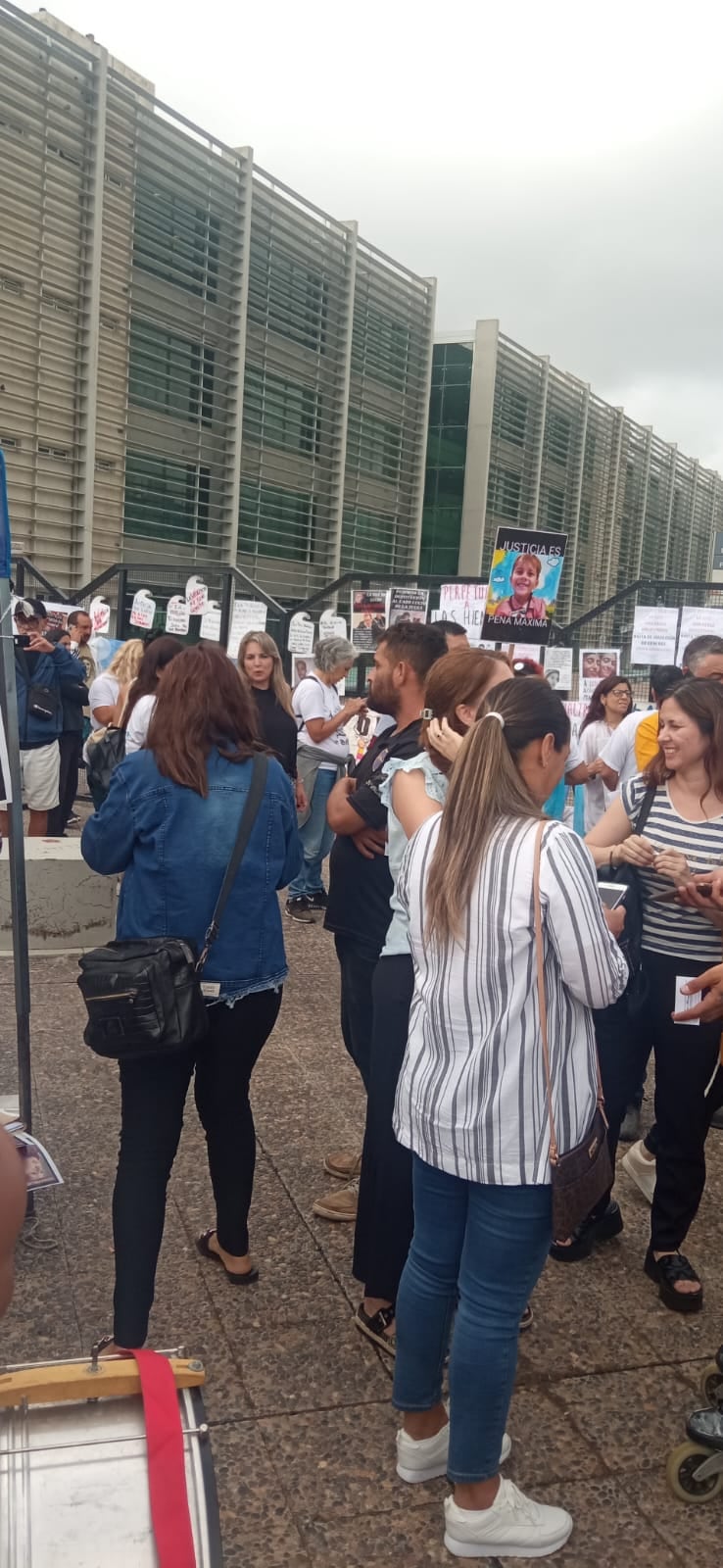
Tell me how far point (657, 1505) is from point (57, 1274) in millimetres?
1814

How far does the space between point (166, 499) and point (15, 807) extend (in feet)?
61.5

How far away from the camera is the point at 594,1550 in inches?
103

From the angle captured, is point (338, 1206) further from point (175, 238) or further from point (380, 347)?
point (380, 347)

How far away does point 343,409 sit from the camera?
25719 millimetres

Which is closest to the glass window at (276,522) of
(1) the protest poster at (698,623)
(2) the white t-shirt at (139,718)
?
(1) the protest poster at (698,623)

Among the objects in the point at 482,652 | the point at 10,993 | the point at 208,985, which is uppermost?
the point at 482,652

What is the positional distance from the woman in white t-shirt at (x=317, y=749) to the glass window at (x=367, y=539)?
19128mm

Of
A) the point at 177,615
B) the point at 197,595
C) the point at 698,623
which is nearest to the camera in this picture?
the point at 698,623

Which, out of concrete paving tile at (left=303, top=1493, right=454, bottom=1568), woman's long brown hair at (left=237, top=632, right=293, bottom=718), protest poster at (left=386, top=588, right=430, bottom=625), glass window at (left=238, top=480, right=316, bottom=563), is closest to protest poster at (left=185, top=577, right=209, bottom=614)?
protest poster at (left=386, top=588, right=430, bottom=625)

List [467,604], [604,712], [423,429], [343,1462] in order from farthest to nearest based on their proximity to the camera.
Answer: [423,429], [467,604], [604,712], [343,1462]

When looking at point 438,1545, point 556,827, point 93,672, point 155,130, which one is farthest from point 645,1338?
point 155,130

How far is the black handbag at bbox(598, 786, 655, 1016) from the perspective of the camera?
3.71 meters

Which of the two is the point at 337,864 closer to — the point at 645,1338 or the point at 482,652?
the point at 482,652

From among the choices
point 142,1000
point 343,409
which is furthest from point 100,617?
point 343,409
